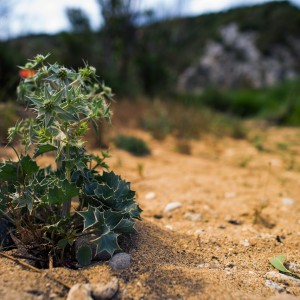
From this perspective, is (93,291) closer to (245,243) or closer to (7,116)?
(245,243)

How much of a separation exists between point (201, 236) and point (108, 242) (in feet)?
2.19

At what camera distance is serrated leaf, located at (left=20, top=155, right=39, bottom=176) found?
59.5 inches

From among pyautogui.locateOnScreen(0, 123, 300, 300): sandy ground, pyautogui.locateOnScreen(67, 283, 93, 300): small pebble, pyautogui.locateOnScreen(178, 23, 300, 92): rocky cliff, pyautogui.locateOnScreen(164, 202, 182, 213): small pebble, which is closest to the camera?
pyautogui.locateOnScreen(67, 283, 93, 300): small pebble

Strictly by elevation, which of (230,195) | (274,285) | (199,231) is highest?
(274,285)

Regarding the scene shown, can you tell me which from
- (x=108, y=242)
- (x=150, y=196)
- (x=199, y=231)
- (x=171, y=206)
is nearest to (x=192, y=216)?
(x=171, y=206)

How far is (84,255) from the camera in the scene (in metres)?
1.42

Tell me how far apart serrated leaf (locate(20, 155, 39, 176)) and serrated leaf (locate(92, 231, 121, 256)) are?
1.45ft

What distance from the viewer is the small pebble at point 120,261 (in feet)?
4.58

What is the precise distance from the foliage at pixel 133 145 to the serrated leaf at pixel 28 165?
2579mm

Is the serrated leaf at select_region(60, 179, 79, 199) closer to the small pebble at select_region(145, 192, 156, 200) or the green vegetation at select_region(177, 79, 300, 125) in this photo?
the small pebble at select_region(145, 192, 156, 200)

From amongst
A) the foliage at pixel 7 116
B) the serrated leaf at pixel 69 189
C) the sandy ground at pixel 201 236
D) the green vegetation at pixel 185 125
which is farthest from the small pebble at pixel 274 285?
the green vegetation at pixel 185 125

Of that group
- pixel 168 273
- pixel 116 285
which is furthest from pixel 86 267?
pixel 168 273

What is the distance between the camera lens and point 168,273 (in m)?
1.39

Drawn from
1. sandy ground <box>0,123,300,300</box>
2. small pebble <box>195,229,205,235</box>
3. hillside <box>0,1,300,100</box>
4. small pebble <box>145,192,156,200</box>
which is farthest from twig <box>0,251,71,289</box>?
hillside <box>0,1,300,100</box>
